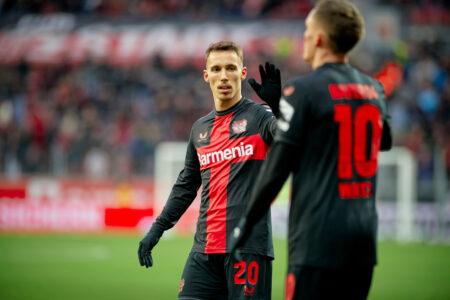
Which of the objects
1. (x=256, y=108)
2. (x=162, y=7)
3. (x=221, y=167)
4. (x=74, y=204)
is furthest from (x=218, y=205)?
(x=162, y=7)

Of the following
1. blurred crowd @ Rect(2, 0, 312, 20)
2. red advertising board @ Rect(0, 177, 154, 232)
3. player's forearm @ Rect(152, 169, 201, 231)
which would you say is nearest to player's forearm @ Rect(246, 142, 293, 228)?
player's forearm @ Rect(152, 169, 201, 231)

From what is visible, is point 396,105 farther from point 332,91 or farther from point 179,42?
point 332,91

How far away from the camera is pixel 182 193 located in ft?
15.3

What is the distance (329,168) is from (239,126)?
4.99 feet

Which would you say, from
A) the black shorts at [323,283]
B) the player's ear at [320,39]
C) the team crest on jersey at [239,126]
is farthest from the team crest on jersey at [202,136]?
the black shorts at [323,283]

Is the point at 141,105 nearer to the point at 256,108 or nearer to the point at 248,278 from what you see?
the point at 256,108

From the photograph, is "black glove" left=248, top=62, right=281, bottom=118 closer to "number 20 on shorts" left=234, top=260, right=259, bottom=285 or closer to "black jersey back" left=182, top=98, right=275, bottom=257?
"black jersey back" left=182, top=98, right=275, bottom=257

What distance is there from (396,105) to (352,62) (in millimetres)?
1945

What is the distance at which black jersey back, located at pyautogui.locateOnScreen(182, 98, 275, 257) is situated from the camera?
421 centimetres

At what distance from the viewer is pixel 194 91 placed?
20.5 metres

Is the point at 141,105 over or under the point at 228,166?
over

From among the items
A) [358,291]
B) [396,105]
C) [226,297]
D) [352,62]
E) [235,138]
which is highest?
[352,62]

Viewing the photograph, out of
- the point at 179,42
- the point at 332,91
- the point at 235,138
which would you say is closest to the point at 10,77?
the point at 179,42

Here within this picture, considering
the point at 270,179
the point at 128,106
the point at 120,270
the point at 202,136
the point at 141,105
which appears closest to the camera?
the point at 270,179
